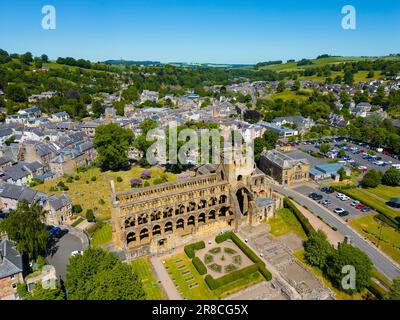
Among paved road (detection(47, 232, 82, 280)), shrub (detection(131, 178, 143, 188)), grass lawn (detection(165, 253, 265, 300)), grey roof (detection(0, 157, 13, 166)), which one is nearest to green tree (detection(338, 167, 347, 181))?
grass lawn (detection(165, 253, 265, 300))

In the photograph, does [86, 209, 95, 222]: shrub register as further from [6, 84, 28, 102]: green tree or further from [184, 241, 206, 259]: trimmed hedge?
[6, 84, 28, 102]: green tree

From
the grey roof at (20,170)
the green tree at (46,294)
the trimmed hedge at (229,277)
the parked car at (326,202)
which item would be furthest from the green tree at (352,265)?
the grey roof at (20,170)

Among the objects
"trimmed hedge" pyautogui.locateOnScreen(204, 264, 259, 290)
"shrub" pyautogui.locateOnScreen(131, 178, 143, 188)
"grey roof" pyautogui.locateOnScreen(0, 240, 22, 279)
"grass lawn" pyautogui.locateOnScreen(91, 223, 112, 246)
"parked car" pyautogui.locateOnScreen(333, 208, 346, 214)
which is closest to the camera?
"grey roof" pyautogui.locateOnScreen(0, 240, 22, 279)

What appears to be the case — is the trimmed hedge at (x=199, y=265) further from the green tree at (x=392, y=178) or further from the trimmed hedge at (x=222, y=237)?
the green tree at (x=392, y=178)

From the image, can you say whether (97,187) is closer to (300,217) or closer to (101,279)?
(101,279)

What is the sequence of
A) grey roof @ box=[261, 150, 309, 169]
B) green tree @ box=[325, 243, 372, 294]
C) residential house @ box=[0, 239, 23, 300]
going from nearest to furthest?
residential house @ box=[0, 239, 23, 300] → green tree @ box=[325, 243, 372, 294] → grey roof @ box=[261, 150, 309, 169]

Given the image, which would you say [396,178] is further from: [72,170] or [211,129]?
[72,170]
